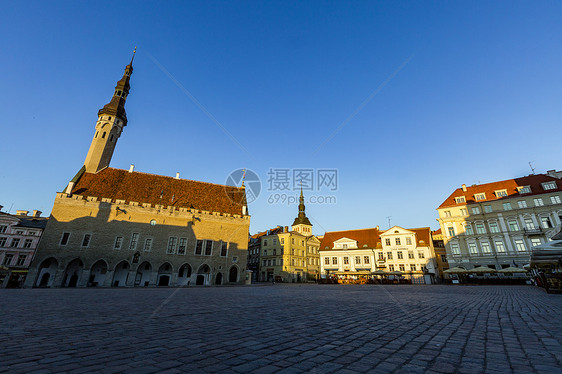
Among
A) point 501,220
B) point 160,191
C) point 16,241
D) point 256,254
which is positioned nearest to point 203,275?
point 160,191

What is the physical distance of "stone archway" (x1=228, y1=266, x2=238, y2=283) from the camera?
114ft

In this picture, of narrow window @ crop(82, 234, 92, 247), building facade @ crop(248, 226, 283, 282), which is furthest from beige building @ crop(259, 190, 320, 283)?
narrow window @ crop(82, 234, 92, 247)

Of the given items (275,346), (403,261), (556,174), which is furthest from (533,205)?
(275,346)

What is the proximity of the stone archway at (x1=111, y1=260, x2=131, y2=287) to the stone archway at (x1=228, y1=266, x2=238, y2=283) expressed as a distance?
40.9 feet

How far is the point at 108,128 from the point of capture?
120 feet

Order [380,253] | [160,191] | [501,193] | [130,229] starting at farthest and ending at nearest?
1. [380,253]
2. [501,193]
3. [160,191]
4. [130,229]

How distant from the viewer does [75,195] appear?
29.4m

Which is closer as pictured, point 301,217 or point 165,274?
point 165,274

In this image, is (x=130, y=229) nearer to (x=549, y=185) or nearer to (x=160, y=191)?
(x=160, y=191)

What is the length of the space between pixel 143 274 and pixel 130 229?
573 cm

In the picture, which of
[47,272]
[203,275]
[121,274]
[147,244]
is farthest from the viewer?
[203,275]

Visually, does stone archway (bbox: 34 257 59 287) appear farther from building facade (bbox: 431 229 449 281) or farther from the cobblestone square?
building facade (bbox: 431 229 449 281)

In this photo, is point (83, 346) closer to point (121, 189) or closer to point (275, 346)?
point (275, 346)

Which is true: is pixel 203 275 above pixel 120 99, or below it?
below
